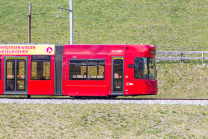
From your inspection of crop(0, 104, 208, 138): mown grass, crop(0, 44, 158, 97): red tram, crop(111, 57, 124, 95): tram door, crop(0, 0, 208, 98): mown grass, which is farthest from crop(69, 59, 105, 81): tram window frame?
crop(0, 0, 208, 98): mown grass

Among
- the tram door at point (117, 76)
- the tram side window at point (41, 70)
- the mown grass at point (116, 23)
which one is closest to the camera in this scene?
the tram door at point (117, 76)

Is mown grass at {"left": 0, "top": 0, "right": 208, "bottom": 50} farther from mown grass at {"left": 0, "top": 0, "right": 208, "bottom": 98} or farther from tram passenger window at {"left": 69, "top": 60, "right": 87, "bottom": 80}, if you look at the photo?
tram passenger window at {"left": 69, "top": 60, "right": 87, "bottom": 80}

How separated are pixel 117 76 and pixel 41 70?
428 cm

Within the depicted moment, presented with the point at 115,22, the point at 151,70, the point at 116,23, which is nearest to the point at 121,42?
the point at 116,23

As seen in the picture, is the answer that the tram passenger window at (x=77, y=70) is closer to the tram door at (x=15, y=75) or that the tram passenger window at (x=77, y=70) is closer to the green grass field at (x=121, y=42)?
the tram door at (x=15, y=75)

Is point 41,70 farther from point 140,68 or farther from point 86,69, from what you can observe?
point 140,68

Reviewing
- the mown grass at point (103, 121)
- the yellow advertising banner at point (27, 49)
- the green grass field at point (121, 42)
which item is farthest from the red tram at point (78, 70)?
the mown grass at point (103, 121)

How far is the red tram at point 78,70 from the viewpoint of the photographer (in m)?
16.0

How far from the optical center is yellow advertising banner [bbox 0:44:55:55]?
16641 millimetres

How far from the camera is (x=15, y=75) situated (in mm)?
16594

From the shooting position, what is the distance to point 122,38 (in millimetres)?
36531

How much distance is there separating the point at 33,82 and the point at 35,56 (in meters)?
1.48

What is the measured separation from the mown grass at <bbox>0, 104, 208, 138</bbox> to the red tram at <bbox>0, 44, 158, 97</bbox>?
3.36m

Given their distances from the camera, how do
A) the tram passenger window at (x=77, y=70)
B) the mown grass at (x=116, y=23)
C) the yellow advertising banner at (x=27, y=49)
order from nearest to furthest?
the tram passenger window at (x=77, y=70), the yellow advertising banner at (x=27, y=49), the mown grass at (x=116, y=23)
